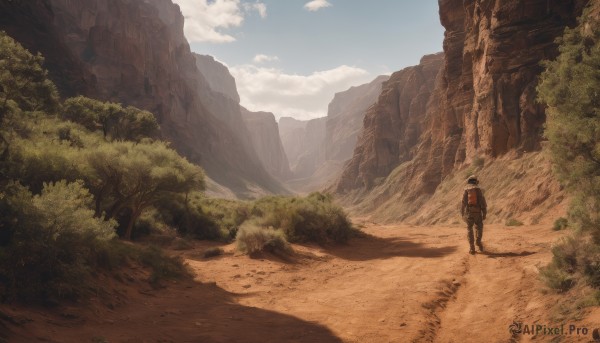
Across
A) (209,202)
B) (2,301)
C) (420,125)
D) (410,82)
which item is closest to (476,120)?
(209,202)

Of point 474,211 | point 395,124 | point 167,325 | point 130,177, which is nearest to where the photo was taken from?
point 167,325

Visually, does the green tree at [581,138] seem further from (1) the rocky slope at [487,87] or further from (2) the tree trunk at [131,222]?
(2) the tree trunk at [131,222]

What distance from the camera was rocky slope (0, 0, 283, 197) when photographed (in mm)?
55594

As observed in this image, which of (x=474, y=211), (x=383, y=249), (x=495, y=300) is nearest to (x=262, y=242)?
(x=383, y=249)

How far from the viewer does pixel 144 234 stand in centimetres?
1970

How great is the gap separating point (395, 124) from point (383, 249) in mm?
75796

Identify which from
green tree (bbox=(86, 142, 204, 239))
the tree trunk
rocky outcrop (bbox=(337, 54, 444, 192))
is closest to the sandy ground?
green tree (bbox=(86, 142, 204, 239))

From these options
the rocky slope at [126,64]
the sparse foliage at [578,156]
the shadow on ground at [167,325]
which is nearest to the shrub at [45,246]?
the shadow on ground at [167,325]

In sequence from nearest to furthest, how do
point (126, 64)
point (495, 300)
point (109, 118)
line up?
point (495, 300) → point (109, 118) → point (126, 64)

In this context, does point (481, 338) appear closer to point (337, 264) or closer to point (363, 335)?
point (363, 335)

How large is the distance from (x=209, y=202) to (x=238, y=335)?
2500 cm

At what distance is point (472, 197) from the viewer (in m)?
11.8

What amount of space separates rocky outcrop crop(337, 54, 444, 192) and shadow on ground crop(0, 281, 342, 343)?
76.7 m

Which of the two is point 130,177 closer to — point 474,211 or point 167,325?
point 167,325
